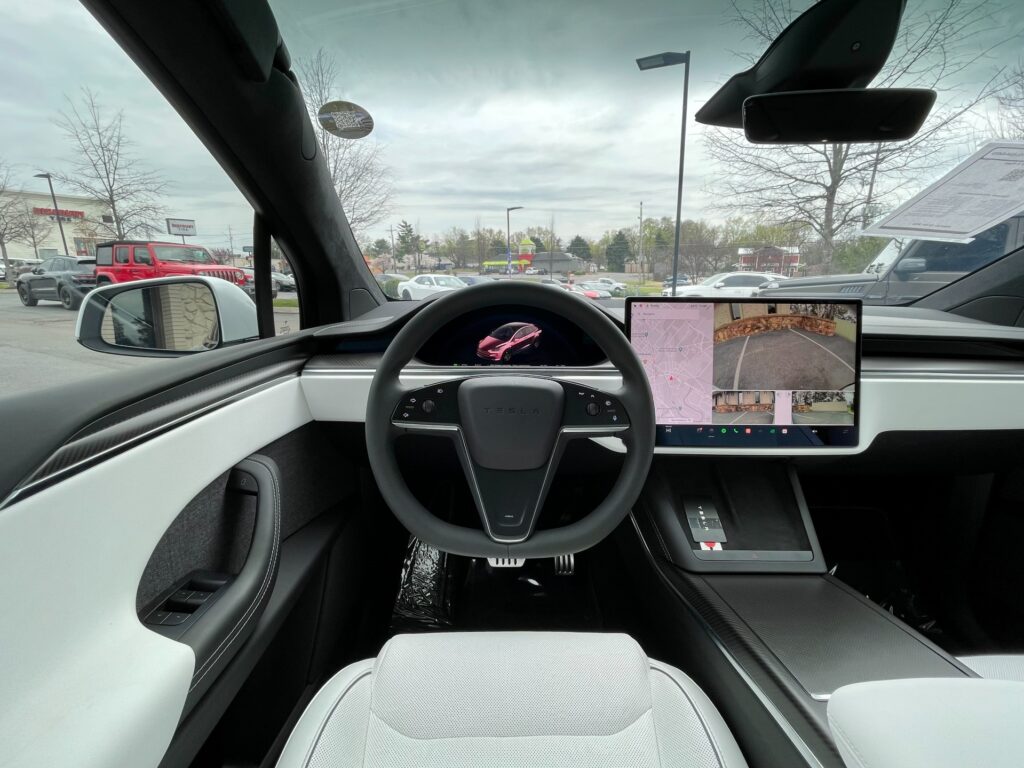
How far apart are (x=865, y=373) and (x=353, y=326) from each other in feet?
5.84

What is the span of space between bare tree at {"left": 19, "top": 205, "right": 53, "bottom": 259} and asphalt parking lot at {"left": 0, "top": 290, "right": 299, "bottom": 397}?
12 cm

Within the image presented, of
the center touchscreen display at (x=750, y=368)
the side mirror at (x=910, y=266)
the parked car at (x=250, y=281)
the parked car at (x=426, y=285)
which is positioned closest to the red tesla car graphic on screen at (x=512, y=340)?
the parked car at (x=426, y=285)

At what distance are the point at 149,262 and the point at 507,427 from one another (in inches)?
→ 44.9

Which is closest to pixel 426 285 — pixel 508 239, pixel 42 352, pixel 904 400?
pixel 508 239

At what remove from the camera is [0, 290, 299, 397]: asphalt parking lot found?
1.04 meters

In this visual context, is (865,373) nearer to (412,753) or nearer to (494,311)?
(494,311)

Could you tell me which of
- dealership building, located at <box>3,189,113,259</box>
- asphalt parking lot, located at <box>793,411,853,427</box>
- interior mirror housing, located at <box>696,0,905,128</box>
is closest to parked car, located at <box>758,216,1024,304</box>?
asphalt parking lot, located at <box>793,411,853,427</box>

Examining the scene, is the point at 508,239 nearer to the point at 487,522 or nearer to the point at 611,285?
the point at 611,285

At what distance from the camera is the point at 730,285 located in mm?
1714

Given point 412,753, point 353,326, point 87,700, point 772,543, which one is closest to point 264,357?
point 353,326

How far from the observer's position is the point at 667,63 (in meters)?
1.84

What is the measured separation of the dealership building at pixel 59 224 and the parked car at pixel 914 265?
2.15 meters

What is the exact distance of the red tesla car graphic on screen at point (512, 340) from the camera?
6.06 feet

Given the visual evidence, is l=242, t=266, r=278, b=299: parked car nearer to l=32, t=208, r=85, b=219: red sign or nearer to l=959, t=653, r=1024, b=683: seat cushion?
l=32, t=208, r=85, b=219: red sign
